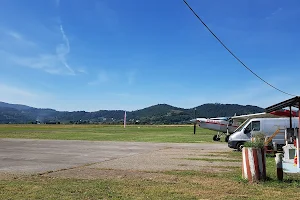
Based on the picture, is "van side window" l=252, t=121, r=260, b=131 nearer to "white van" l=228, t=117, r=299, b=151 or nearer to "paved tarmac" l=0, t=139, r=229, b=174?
"white van" l=228, t=117, r=299, b=151

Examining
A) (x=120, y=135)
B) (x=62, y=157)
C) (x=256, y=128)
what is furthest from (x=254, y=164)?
(x=120, y=135)

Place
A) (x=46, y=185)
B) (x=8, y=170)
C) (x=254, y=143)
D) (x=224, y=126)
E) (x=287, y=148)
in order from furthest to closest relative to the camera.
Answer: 1. (x=224, y=126)
2. (x=287, y=148)
3. (x=8, y=170)
4. (x=254, y=143)
5. (x=46, y=185)

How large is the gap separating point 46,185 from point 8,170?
379 centimetres

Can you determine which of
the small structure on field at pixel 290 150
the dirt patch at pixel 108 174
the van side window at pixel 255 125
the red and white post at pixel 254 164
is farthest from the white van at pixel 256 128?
the red and white post at pixel 254 164

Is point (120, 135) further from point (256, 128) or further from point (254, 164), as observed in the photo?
point (254, 164)

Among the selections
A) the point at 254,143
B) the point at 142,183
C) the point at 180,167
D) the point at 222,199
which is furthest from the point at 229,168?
the point at 222,199

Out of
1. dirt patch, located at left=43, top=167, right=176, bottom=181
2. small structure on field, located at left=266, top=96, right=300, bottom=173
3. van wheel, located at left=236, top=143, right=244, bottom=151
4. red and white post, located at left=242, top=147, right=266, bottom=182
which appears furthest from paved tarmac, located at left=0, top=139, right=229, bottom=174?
small structure on field, located at left=266, top=96, right=300, bottom=173

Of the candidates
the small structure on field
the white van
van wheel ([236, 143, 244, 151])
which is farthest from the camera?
the white van

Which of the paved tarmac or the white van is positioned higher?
the white van

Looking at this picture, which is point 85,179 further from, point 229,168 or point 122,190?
point 229,168

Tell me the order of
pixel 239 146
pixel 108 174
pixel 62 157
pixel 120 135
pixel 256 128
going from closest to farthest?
1. pixel 108 174
2. pixel 62 157
3. pixel 239 146
4. pixel 256 128
5. pixel 120 135

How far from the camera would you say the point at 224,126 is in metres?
34.8

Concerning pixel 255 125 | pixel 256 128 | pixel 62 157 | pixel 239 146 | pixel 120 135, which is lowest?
pixel 62 157

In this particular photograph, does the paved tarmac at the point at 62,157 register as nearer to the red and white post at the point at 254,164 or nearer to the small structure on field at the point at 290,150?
the red and white post at the point at 254,164
